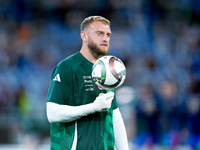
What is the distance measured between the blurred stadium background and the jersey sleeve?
15.0 feet

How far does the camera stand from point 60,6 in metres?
13.1

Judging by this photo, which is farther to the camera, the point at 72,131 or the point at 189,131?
the point at 189,131

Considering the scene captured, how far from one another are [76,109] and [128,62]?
7983 mm

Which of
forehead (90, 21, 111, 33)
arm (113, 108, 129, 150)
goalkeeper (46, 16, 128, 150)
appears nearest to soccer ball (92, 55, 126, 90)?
goalkeeper (46, 16, 128, 150)

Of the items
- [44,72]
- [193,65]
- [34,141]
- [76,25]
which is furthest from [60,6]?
[34,141]

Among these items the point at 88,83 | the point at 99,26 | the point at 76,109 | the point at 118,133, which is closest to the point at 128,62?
the point at 118,133

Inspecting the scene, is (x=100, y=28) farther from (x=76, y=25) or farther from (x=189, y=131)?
(x=76, y=25)

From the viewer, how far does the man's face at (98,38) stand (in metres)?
3.27

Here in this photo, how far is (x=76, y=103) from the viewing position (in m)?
3.08

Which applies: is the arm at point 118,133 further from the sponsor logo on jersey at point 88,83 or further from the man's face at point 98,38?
the man's face at point 98,38

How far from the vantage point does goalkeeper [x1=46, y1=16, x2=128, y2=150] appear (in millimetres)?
2910

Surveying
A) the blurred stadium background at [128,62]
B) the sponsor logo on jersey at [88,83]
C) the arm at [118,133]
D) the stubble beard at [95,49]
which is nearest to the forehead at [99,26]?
the stubble beard at [95,49]

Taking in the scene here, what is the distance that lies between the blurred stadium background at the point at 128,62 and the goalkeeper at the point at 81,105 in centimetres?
435

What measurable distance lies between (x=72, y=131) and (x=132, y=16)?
9958 millimetres
